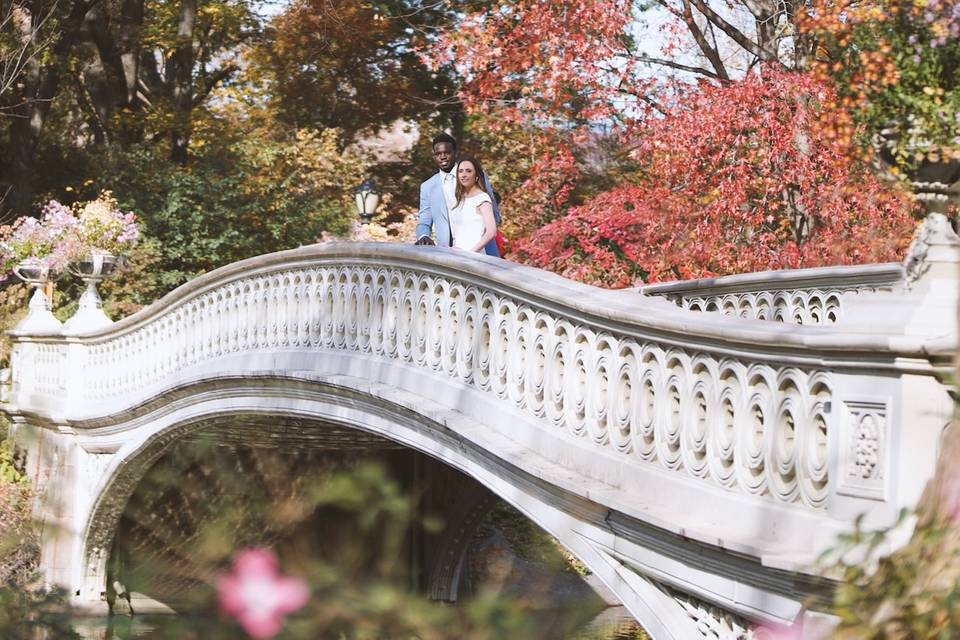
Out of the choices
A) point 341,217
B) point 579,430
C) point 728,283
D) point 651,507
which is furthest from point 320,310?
point 341,217

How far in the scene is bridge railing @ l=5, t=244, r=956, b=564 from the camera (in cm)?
362

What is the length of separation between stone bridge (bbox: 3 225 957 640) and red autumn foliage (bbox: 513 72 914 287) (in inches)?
79.3

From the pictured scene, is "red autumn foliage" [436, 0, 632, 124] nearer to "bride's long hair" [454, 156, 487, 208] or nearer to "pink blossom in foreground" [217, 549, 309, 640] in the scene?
"bride's long hair" [454, 156, 487, 208]

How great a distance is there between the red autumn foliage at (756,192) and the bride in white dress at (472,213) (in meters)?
4.25

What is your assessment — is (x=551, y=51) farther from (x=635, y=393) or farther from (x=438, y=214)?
(x=635, y=393)

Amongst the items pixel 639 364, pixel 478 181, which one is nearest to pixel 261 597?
pixel 639 364

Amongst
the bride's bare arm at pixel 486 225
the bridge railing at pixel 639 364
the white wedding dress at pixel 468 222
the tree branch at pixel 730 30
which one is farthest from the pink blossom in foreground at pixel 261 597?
the tree branch at pixel 730 30

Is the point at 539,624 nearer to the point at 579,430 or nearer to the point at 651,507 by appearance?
the point at 651,507

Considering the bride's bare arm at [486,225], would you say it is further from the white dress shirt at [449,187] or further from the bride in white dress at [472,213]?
the white dress shirt at [449,187]

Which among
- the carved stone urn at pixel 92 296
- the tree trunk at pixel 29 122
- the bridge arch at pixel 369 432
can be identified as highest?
the tree trunk at pixel 29 122

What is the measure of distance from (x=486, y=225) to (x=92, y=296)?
8.07m

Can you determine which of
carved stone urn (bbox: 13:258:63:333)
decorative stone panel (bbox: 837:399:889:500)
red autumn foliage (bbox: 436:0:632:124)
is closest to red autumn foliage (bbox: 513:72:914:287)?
red autumn foliage (bbox: 436:0:632:124)

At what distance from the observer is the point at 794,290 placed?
29.2 feet

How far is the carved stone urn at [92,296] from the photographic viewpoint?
14.4 metres
